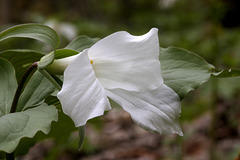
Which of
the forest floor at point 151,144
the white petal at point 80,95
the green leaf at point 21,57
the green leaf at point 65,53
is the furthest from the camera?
the forest floor at point 151,144

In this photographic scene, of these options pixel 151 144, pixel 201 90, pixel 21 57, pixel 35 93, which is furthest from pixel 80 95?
pixel 151 144

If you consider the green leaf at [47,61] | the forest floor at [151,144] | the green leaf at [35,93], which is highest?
the green leaf at [47,61]

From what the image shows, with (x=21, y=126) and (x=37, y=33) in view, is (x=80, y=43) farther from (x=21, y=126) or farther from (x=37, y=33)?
(x=21, y=126)

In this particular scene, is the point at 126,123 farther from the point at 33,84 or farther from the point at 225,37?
the point at 33,84

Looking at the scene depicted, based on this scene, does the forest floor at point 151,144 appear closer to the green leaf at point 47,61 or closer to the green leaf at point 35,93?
the green leaf at point 35,93

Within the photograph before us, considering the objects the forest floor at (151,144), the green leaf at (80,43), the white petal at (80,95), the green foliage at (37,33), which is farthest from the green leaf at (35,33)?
the forest floor at (151,144)

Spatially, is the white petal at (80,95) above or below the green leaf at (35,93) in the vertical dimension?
above

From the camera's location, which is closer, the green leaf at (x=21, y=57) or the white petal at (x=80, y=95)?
the white petal at (x=80, y=95)

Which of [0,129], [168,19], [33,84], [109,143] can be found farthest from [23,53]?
[168,19]
